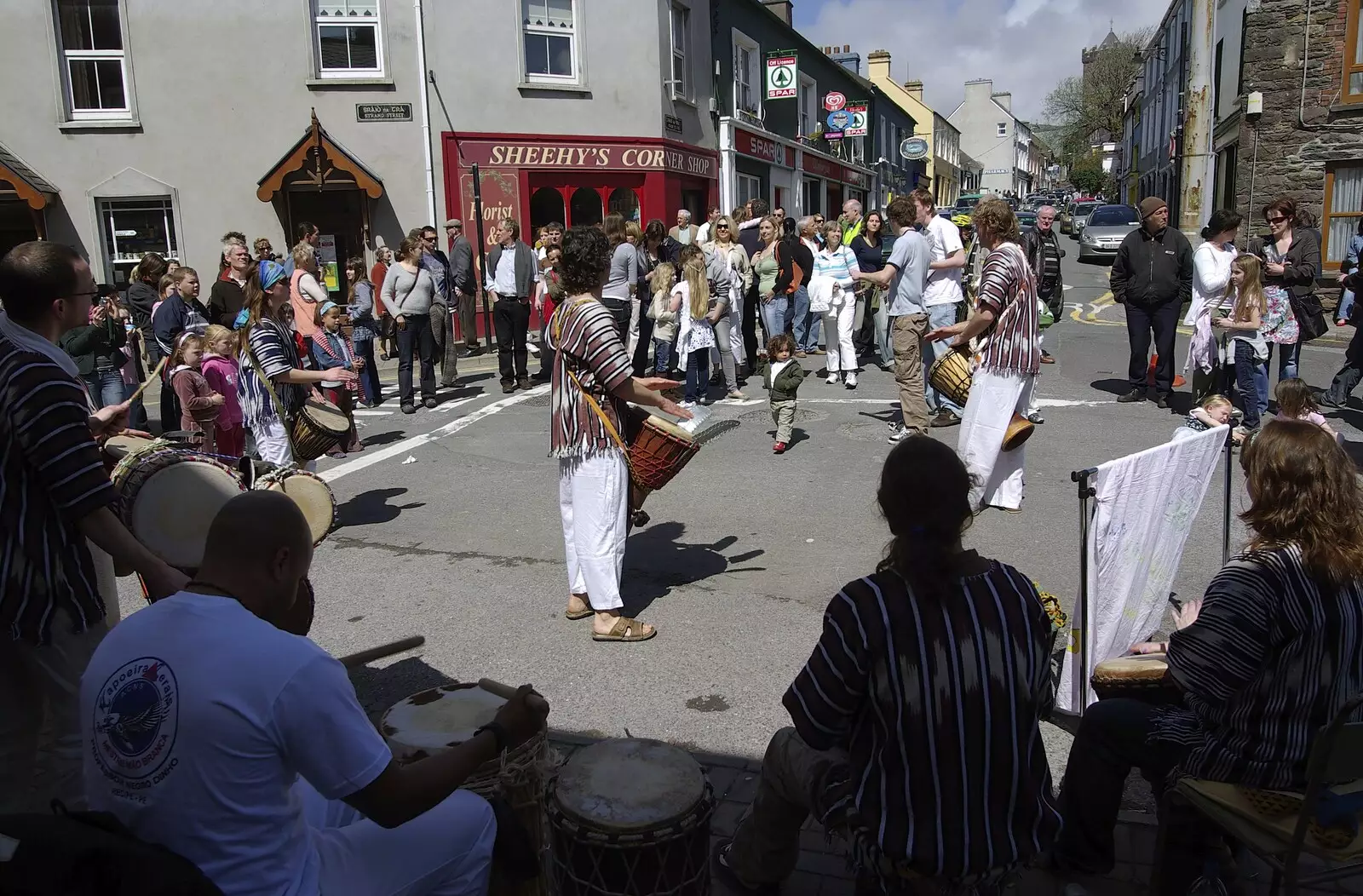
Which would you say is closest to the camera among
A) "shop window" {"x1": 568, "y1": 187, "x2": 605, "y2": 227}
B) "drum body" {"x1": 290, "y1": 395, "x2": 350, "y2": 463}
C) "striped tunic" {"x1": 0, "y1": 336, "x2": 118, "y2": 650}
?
"striped tunic" {"x1": 0, "y1": 336, "x2": 118, "y2": 650}

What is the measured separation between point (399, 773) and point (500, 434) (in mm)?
8101

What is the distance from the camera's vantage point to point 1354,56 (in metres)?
17.2

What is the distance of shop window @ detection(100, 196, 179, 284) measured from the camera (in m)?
17.1

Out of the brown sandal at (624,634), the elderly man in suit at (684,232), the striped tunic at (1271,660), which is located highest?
the elderly man in suit at (684,232)

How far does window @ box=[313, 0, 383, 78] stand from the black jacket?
1243 cm

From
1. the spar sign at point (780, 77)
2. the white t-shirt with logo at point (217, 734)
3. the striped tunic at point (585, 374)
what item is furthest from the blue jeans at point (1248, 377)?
the spar sign at point (780, 77)

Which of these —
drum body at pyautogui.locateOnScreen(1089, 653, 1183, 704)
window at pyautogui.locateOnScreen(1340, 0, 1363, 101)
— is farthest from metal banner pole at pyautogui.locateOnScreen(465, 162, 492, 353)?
window at pyautogui.locateOnScreen(1340, 0, 1363, 101)

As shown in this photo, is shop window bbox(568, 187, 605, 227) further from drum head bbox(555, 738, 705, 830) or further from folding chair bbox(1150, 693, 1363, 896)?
folding chair bbox(1150, 693, 1363, 896)

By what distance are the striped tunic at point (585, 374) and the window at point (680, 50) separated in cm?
1618

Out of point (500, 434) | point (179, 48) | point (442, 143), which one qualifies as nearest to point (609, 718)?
point (500, 434)

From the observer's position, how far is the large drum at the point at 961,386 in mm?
6324

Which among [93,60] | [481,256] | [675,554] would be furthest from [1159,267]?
[93,60]

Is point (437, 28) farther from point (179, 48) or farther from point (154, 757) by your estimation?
point (154, 757)

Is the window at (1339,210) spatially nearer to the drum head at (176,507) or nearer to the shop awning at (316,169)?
the shop awning at (316,169)
